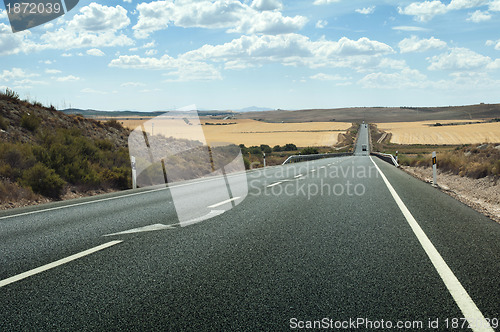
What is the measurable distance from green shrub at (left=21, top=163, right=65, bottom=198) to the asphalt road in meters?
4.90

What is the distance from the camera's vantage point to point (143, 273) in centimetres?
454

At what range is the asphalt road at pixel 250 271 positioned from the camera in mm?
3375

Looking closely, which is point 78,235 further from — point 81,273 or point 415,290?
point 415,290

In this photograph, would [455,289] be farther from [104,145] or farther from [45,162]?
[104,145]

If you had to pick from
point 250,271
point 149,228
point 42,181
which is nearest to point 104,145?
point 42,181

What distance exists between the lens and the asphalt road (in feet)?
Result: 11.1

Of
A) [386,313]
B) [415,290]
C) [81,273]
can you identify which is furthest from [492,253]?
[81,273]

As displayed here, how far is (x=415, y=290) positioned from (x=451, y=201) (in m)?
7.95

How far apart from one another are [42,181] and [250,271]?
1091cm

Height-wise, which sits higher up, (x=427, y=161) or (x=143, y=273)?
(x=143, y=273)

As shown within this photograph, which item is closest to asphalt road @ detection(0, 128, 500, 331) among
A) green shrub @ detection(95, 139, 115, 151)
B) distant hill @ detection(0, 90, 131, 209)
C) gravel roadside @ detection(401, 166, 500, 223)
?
gravel roadside @ detection(401, 166, 500, 223)

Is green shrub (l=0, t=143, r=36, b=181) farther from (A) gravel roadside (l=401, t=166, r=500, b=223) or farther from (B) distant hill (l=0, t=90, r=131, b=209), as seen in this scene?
(A) gravel roadside (l=401, t=166, r=500, b=223)

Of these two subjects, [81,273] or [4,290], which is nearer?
[4,290]

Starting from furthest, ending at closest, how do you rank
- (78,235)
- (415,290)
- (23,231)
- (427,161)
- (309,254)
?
1. (427,161)
2. (23,231)
3. (78,235)
4. (309,254)
5. (415,290)
